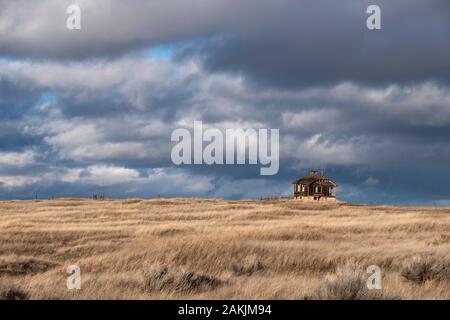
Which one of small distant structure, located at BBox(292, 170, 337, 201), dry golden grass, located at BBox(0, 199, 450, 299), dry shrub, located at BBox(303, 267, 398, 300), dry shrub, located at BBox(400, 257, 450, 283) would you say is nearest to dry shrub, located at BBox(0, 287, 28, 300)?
dry golden grass, located at BBox(0, 199, 450, 299)

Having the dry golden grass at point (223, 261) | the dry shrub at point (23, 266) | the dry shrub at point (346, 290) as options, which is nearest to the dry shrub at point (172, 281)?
the dry golden grass at point (223, 261)

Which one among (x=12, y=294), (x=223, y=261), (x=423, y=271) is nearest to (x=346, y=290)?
(x=423, y=271)

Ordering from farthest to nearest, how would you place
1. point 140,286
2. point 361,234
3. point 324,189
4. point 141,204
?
point 324,189 < point 141,204 < point 361,234 < point 140,286

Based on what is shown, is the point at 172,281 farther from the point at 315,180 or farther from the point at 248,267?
the point at 315,180

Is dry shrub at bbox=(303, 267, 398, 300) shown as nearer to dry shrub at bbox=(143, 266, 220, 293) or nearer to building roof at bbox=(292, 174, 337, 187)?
dry shrub at bbox=(143, 266, 220, 293)

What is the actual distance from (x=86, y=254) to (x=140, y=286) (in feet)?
30.6

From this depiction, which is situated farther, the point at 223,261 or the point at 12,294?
the point at 223,261

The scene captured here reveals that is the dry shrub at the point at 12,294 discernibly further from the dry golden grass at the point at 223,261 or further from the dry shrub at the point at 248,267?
the dry shrub at the point at 248,267

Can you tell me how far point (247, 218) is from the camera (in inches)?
1618

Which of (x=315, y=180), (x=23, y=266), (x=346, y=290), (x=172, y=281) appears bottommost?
(x=23, y=266)

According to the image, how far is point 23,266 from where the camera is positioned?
62.8 ft

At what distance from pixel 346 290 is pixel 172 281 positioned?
4685 millimetres
